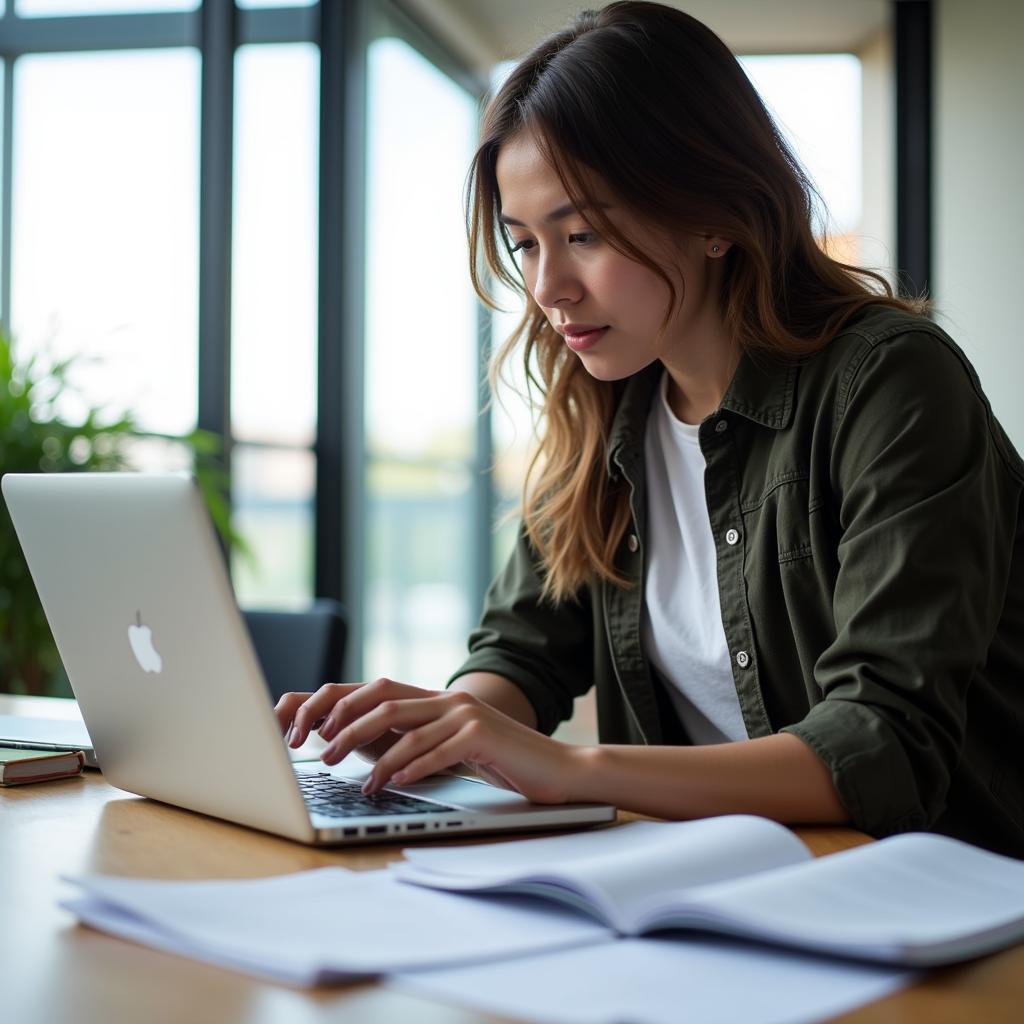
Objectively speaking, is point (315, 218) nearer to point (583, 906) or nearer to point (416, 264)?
point (416, 264)

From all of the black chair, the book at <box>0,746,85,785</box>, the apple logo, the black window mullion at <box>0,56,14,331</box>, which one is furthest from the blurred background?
the apple logo

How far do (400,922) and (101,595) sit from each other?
429 millimetres

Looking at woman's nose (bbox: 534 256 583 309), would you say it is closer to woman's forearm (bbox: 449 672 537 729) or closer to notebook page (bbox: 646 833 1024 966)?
woman's forearm (bbox: 449 672 537 729)

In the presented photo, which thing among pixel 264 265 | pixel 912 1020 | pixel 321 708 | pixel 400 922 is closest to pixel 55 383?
pixel 264 265

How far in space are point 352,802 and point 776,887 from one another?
40 centimetres

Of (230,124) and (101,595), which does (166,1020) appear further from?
(230,124)

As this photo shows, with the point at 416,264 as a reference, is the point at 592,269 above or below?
below

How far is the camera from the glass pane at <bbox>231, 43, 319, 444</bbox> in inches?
147

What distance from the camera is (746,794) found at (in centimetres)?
96

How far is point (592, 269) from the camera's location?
1.35 meters

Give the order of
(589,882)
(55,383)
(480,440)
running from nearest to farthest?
(589,882) < (55,383) < (480,440)

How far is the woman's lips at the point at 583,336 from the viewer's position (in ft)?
4.58

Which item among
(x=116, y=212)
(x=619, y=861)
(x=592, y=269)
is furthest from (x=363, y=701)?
(x=116, y=212)

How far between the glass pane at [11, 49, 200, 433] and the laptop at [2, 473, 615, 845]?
2547mm
